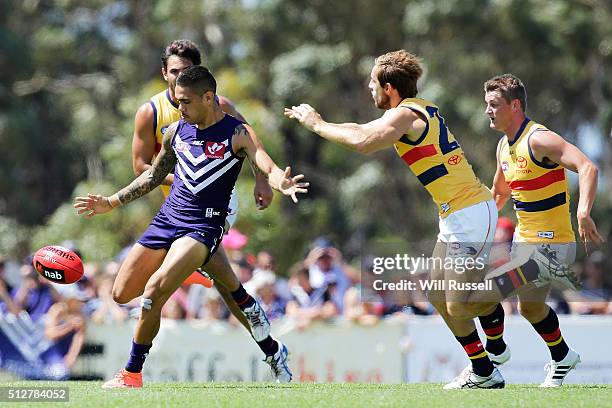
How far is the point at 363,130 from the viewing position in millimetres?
8008

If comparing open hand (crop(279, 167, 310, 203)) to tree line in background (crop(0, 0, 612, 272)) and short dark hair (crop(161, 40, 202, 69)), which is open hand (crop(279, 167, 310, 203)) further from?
tree line in background (crop(0, 0, 612, 272))

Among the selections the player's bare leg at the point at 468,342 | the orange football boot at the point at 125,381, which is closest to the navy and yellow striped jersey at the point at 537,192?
the player's bare leg at the point at 468,342

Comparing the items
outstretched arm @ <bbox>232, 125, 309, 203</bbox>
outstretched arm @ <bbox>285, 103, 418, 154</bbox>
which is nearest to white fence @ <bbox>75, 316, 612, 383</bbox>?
outstretched arm @ <bbox>232, 125, 309, 203</bbox>

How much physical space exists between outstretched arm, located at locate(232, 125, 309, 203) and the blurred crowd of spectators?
5.17 metres

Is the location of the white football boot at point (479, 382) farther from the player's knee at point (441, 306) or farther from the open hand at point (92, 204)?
the open hand at point (92, 204)

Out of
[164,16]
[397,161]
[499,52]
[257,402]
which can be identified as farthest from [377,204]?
[257,402]

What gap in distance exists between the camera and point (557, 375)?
8.99 m

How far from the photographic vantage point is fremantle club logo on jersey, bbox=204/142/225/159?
8.45m

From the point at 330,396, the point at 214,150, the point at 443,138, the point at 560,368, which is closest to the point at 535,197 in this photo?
the point at 443,138

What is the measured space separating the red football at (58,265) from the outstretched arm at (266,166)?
1.68 m

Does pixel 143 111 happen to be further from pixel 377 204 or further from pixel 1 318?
pixel 377 204

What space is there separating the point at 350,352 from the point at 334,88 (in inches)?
619

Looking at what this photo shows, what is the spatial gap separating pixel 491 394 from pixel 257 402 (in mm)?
1774

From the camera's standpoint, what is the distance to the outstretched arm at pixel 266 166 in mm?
7625
